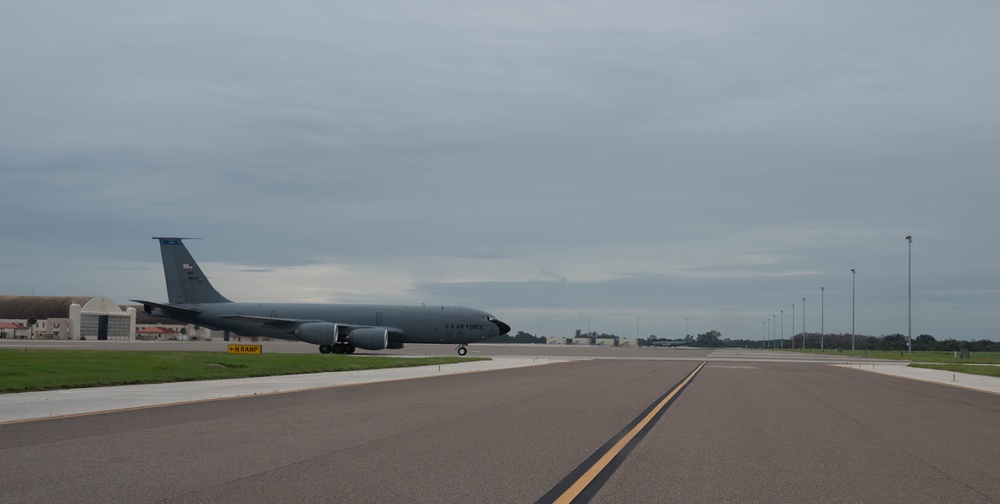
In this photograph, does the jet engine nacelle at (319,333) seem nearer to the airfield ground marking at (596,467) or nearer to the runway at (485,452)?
the runway at (485,452)

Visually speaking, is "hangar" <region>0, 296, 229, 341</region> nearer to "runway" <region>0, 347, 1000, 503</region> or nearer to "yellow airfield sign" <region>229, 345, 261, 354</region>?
"yellow airfield sign" <region>229, 345, 261, 354</region>

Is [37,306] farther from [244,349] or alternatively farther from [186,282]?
[244,349]

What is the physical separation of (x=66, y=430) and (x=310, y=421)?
3.84 m

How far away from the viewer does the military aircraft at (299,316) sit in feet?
201

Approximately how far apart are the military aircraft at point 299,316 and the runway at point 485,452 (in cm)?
4137

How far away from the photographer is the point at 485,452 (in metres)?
11.6

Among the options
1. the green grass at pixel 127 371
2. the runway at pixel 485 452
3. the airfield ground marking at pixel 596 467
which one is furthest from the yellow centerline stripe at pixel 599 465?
the green grass at pixel 127 371

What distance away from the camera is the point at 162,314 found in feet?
202

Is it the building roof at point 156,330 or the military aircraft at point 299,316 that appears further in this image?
the building roof at point 156,330

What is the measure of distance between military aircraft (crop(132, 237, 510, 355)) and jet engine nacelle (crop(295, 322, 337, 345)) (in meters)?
0.74

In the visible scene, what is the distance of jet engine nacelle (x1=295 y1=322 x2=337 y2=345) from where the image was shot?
58612 mm

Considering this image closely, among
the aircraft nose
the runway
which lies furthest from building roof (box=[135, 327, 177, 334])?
the runway

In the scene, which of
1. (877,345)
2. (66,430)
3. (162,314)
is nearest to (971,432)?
(66,430)

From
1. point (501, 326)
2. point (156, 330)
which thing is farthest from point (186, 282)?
point (156, 330)
